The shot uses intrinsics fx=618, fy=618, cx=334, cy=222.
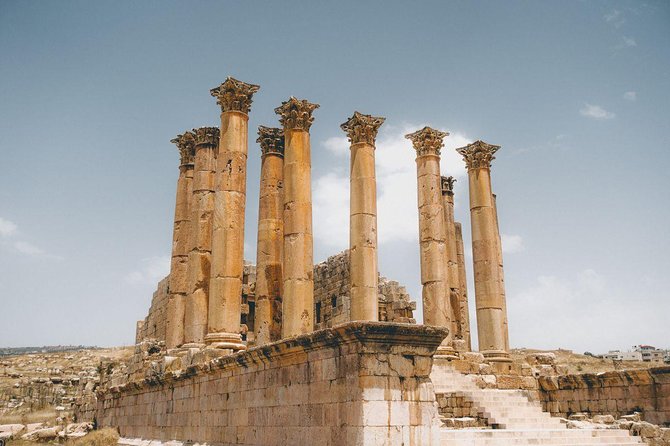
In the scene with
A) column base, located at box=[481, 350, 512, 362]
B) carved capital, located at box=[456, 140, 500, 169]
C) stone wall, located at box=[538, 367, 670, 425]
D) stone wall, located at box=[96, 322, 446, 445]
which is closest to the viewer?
stone wall, located at box=[96, 322, 446, 445]

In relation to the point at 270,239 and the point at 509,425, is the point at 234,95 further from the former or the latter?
the point at 509,425

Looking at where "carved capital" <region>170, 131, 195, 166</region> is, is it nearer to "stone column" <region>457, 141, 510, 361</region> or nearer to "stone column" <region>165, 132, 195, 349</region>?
"stone column" <region>165, 132, 195, 349</region>

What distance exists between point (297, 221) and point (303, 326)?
10.3 feet

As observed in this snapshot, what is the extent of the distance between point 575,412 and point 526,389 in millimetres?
2461

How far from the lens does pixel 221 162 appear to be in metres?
18.0

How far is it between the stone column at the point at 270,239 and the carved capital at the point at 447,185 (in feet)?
29.5

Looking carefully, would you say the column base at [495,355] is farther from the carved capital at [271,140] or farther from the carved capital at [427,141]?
the carved capital at [271,140]

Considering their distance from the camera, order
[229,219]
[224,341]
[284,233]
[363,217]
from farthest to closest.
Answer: [363,217] → [284,233] → [229,219] → [224,341]

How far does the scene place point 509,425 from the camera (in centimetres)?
1494

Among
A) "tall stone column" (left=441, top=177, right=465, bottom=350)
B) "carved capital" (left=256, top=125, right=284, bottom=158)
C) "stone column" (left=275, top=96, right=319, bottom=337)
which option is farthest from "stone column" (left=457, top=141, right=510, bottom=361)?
"carved capital" (left=256, top=125, right=284, bottom=158)

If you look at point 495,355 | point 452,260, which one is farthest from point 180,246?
point 495,355

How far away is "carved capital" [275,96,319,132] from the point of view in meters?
19.4

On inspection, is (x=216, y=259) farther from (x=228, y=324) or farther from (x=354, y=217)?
(x=354, y=217)

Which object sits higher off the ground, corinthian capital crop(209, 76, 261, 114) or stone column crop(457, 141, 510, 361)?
corinthian capital crop(209, 76, 261, 114)
